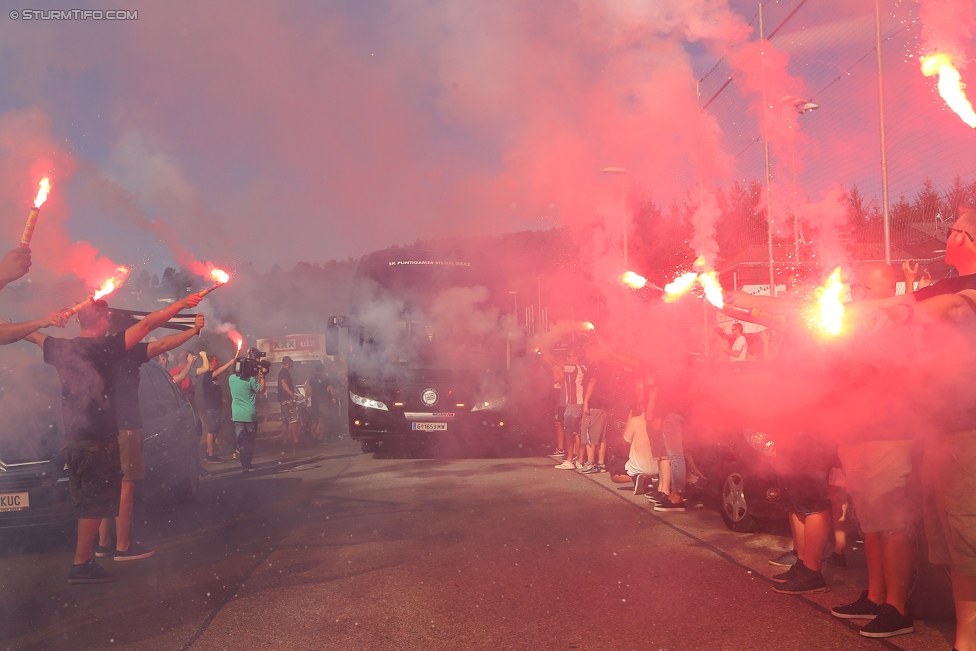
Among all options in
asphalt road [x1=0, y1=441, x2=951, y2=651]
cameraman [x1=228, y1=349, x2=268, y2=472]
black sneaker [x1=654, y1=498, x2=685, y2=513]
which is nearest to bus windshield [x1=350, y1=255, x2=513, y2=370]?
cameraman [x1=228, y1=349, x2=268, y2=472]

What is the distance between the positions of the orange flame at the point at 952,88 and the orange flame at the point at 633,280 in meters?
2.29

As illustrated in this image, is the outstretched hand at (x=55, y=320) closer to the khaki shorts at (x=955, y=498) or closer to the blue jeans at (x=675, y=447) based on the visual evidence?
the khaki shorts at (x=955, y=498)

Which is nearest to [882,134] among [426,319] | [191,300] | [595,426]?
[595,426]

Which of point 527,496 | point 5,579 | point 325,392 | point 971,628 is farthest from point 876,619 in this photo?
point 325,392

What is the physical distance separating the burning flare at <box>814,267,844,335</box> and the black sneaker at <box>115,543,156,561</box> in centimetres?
538

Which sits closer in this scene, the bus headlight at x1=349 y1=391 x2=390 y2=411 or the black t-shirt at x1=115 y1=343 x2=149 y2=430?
the black t-shirt at x1=115 y1=343 x2=149 y2=430

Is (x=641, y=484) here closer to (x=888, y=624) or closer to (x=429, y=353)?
(x=888, y=624)

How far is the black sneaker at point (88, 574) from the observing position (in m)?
5.55

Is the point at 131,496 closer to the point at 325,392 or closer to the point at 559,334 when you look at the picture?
the point at 559,334

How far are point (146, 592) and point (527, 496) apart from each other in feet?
15.0

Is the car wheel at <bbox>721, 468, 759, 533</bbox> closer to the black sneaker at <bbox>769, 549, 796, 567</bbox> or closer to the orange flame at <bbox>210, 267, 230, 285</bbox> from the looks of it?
the black sneaker at <bbox>769, 549, 796, 567</bbox>

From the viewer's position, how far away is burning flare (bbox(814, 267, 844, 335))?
4324 millimetres

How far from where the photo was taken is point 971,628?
3.47 meters

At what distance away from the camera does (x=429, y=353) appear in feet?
44.8
